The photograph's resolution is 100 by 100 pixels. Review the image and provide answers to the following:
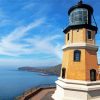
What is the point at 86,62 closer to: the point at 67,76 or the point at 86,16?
the point at 67,76

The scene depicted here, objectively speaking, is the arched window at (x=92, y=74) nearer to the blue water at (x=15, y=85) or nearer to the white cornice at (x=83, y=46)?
the white cornice at (x=83, y=46)

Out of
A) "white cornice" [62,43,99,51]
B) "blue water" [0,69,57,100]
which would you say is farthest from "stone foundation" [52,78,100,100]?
"blue water" [0,69,57,100]

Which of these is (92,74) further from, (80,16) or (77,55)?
(80,16)

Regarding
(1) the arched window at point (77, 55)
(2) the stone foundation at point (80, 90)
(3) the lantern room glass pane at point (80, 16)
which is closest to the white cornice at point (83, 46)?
(1) the arched window at point (77, 55)

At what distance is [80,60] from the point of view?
12.9 metres

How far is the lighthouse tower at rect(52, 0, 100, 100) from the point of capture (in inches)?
488

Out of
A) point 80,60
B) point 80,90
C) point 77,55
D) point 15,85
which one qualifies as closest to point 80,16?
point 77,55

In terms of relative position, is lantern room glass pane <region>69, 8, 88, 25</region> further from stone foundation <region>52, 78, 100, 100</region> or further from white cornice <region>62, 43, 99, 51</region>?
stone foundation <region>52, 78, 100, 100</region>

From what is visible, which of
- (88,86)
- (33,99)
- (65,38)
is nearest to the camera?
(88,86)

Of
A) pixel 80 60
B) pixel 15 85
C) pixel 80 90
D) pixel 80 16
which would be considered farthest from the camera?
pixel 15 85

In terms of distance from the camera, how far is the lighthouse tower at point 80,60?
→ 1238 cm

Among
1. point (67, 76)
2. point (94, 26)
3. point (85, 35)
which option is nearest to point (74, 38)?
point (85, 35)

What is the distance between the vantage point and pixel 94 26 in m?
13.5

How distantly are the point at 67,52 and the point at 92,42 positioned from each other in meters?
2.00
